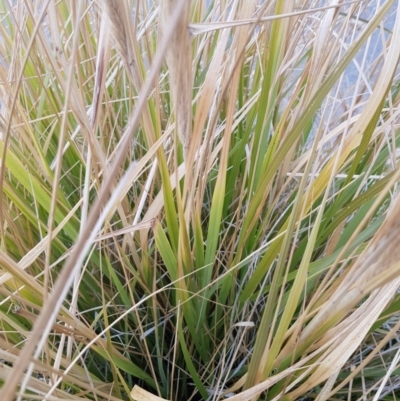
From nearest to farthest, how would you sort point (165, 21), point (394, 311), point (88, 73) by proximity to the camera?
point (165, 21), point (394, 311), point (88, 73)

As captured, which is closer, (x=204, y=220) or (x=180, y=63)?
(x=180, y=63)

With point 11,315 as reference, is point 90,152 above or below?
above

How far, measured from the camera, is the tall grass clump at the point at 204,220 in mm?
192

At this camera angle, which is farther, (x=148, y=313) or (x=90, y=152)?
(x=148, y=313)

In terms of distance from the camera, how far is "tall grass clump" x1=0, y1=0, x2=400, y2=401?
0.19m

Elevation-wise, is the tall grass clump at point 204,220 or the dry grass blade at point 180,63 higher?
the dry grass blade at point 180,63

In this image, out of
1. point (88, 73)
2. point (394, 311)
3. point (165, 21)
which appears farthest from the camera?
point (88, 73)

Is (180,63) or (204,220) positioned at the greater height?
(180,63)

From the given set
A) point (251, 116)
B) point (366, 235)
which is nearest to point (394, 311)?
point (366, 235)

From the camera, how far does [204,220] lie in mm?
405

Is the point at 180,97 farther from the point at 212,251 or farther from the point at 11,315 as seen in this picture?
the point at 11,315

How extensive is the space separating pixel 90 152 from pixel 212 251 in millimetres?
108

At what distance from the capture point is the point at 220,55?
256 mm

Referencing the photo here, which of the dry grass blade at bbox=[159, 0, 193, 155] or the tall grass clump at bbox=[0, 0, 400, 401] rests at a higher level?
the dry grass blade at bbox=[159, 0, 193, 155]
